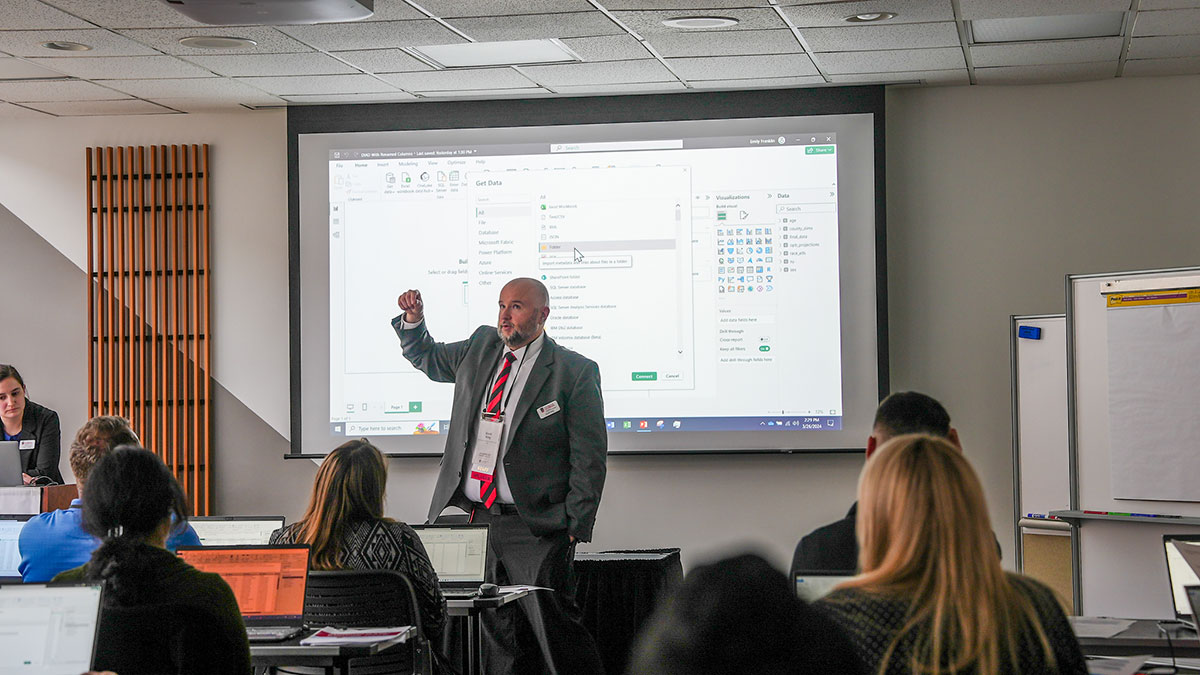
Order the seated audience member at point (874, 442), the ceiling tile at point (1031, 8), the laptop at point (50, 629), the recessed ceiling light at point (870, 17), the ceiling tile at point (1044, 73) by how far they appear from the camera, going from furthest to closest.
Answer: the ceiling tile at point (1044, 73), the recessed ceiling light at point (870, 17), the ceiling tile at point (1031, 8), the seated audience member at point (874, 442), the laptop at point (50, 629)

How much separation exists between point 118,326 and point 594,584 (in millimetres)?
3569

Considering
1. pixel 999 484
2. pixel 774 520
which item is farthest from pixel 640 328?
pixel 999 484

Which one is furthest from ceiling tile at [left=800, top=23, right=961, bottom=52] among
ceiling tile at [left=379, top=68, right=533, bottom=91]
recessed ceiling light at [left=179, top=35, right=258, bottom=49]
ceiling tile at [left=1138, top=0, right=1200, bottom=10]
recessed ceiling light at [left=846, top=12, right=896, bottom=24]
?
recessed ceiling light at [left=179, top=35, right=258, bottom=49]

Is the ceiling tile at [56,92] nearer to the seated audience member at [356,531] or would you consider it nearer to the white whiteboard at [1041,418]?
the seated audience member at [356,531]

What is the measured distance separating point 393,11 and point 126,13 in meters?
1.12

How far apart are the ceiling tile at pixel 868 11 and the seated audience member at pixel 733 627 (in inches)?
158

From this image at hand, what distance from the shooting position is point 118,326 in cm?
737

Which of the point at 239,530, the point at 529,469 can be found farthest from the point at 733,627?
the point at 529,469

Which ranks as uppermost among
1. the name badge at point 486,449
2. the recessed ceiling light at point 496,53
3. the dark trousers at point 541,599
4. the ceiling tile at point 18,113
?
the recessed ceiling light at point 496,53

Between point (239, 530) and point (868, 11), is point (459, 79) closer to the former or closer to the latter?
point (868, 11)

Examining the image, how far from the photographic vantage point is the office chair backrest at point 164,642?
9.04 feet

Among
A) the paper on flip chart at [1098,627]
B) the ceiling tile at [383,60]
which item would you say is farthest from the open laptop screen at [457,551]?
the ceiling tile at [383,60]

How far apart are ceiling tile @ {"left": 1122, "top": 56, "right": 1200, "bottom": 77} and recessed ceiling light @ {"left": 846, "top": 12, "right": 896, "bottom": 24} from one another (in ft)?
5.44

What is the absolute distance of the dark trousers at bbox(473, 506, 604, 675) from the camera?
5172 millimetres
